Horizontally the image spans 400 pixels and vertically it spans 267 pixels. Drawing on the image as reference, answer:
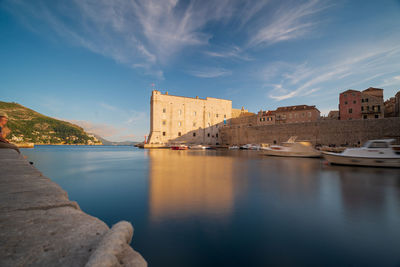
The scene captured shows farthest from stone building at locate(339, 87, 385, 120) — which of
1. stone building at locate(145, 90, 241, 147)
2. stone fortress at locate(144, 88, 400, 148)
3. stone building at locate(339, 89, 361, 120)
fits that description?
stone building at locate(145, 90, 241, 147)

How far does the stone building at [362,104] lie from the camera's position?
25297 millimetres

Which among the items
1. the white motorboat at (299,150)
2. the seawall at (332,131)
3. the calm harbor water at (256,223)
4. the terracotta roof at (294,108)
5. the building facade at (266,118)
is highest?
the terracotta roof at (294,108)

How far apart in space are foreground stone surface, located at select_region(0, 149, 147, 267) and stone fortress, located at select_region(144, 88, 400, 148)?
27326 millimetres

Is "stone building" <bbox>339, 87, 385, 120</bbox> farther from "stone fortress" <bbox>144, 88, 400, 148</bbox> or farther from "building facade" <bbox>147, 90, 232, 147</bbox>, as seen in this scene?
"building facade" <bbox>147, 90, 232, 147</bbox>

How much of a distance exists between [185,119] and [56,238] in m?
34.5

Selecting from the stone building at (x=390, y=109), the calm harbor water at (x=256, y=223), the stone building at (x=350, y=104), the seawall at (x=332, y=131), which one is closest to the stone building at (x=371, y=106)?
the stone building at (x=350, y=104)

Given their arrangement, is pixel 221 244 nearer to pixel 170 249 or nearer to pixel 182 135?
pixel 170 249

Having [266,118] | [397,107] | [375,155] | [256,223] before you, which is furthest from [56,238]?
[397,107]

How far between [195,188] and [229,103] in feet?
124

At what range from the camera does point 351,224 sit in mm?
2441

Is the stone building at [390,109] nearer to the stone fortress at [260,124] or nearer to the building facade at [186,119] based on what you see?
the stone fortress at [260,124]

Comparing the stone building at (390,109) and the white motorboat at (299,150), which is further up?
the stone building at (390,109)

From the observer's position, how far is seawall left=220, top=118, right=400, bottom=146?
19.5 m

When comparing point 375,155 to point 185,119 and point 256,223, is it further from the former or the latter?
point 185,119
